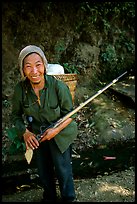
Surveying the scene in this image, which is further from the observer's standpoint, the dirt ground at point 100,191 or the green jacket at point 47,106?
the dirt ground at point 100,191

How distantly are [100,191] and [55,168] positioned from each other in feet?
3.25

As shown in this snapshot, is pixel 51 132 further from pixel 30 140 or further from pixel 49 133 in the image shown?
pixel 30 140

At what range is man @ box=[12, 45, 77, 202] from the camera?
2.81m

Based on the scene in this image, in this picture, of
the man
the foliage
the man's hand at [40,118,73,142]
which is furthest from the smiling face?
the foliage

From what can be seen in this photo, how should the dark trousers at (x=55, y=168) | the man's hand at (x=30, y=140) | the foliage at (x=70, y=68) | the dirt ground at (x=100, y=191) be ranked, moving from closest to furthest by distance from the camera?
the man's hand at (x=30, y=140), the dark trousers at (x=55, y=168), the dirt ground at (x=100, y=191), the foliage at (x=70, y=68)

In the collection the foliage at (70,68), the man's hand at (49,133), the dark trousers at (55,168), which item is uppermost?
the foliage at (70,68)

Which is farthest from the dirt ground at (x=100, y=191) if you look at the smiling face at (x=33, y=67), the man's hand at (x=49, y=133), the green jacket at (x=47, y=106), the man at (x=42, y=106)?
the smiling face at (x=33, y=67)

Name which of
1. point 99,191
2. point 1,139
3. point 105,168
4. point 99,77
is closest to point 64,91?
point 99,191

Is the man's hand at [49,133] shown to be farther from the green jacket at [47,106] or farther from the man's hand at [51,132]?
the green jacket at [47,106]

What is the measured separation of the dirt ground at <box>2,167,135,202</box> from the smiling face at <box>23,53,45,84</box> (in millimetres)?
1642

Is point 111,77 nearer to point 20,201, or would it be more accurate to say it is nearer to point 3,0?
point 3,0

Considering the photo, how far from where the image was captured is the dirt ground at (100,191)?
376cm

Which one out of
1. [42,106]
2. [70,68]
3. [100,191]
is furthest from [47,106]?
[70,68]

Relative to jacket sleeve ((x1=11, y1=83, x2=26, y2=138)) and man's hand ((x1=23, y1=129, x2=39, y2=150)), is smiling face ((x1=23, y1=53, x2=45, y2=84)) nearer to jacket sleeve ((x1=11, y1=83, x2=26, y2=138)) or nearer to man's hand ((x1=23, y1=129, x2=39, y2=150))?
jacket sleeve ((x1=11, y1=83, x2=26, y2=138))
